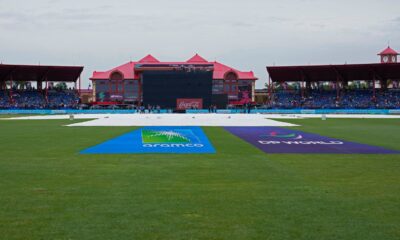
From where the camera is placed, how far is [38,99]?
102812mm

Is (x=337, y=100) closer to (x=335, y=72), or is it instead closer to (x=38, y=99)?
(x=335, y=72)

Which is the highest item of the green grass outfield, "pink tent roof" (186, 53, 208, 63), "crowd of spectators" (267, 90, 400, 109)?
"pink tent roof" (186, 53, 208, 63)

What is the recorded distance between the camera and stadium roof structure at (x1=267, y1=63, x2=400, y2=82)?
9469 centimetres

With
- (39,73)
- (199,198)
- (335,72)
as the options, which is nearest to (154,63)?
(39,73)

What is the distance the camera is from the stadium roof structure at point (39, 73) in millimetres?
97062

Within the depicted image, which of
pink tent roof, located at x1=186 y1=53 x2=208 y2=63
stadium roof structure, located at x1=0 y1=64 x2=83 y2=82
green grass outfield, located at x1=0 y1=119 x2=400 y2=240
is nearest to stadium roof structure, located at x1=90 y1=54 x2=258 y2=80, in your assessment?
pink tent roof, located at x1=186 y1=53 x2=208 y2=63

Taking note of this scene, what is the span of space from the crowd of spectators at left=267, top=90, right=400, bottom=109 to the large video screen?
14.7 metres

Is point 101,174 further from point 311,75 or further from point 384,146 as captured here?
point 311,75

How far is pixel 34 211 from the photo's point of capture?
26.9 ft

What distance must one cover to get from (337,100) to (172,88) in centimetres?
3466

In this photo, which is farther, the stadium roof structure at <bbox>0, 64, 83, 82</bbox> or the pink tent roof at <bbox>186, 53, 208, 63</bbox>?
the pink tent roof at <bbox>186, 53, 208, 63</bbox>

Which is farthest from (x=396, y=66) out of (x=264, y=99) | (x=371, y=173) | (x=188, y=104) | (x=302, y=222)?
(x=302, y=222)

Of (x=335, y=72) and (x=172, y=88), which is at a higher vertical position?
(x=335, y=72)

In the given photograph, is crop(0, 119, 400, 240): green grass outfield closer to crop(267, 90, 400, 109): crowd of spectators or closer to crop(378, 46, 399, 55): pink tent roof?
crop(267, 90, 400, 109): crowd of spectators
